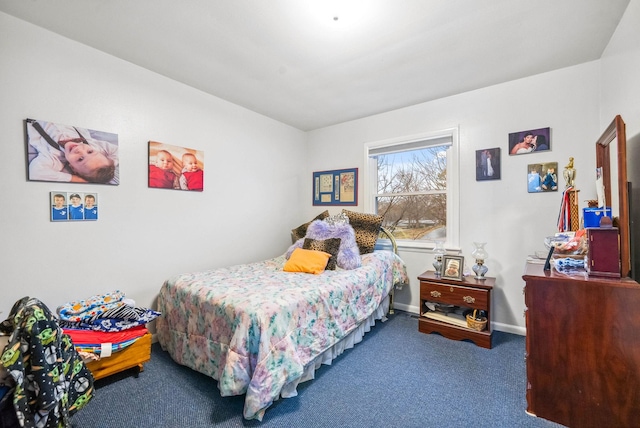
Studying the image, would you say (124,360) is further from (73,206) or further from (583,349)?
(583,349)

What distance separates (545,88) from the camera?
2.59 meters

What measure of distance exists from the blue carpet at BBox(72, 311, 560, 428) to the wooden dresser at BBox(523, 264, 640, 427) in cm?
20

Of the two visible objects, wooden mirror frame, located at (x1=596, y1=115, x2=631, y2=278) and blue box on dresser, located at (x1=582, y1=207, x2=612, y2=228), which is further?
blue box on dresser, located at (x1=582, y1=207, x2=612, y2=228)

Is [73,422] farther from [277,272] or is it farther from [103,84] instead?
[103,84]

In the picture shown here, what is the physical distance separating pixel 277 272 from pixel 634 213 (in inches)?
104

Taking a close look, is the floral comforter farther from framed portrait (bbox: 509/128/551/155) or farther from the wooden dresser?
framed portrait (bbox: 509/128/551/155)

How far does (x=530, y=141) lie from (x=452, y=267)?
4.63ft

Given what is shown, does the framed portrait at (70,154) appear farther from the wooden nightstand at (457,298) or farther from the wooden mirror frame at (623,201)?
the wooden mirror frame at (623,201)

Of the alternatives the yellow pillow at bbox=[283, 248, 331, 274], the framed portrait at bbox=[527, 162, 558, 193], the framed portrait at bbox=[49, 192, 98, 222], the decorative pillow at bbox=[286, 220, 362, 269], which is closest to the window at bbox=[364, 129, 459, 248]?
the framed portrait at bbox=[527, 162, 558, 193]

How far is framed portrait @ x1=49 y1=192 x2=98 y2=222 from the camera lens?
6.68 feet

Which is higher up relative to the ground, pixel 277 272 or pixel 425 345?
pixel 277 272

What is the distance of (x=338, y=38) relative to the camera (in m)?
2.04

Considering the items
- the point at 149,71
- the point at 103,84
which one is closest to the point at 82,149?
the point at 103,84

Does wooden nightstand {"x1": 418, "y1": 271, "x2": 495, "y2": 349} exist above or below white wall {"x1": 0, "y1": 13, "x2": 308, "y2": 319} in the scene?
below
